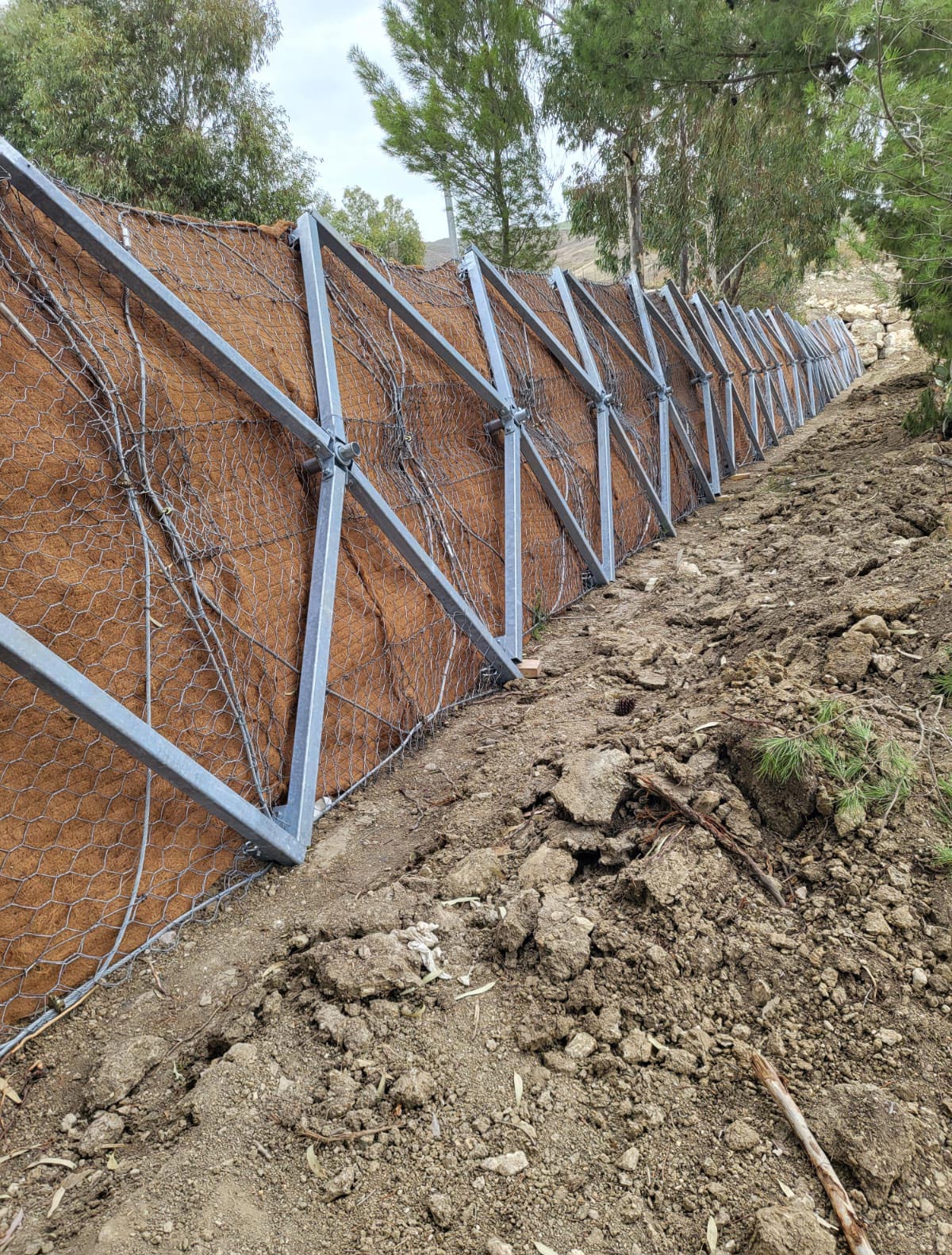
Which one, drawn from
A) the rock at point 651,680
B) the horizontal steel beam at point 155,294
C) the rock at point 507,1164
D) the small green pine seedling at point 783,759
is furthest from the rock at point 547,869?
the horizontal steel beam at point 155,294

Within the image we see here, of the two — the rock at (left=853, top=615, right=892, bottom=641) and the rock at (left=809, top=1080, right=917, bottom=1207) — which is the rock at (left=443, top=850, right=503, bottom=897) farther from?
the rock at (left=853, top=615, right=892, bottom=641)

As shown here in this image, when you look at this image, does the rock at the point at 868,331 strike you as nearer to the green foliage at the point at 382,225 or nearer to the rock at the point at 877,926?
the green foliage at the point at 382,225

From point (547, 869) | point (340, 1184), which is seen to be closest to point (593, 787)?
point (547, 869)

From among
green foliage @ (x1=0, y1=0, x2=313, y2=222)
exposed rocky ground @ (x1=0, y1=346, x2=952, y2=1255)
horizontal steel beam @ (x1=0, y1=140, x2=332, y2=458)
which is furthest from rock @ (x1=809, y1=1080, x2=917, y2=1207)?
green foliage @ (x1=0, y1=0, x2=313, y2=222)

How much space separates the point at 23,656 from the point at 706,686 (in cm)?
240

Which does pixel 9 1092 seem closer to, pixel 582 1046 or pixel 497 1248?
pixel 497 1248

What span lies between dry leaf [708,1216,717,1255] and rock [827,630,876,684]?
1772 mm

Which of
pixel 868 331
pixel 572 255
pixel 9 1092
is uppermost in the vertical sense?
pixel 572 255

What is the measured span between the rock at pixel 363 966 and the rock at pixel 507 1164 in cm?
47

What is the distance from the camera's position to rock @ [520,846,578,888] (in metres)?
2.08

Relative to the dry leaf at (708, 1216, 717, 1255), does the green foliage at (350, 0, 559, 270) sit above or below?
above

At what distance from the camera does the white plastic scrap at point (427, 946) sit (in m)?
1.85

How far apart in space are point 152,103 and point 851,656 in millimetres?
19367

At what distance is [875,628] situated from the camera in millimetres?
2725
